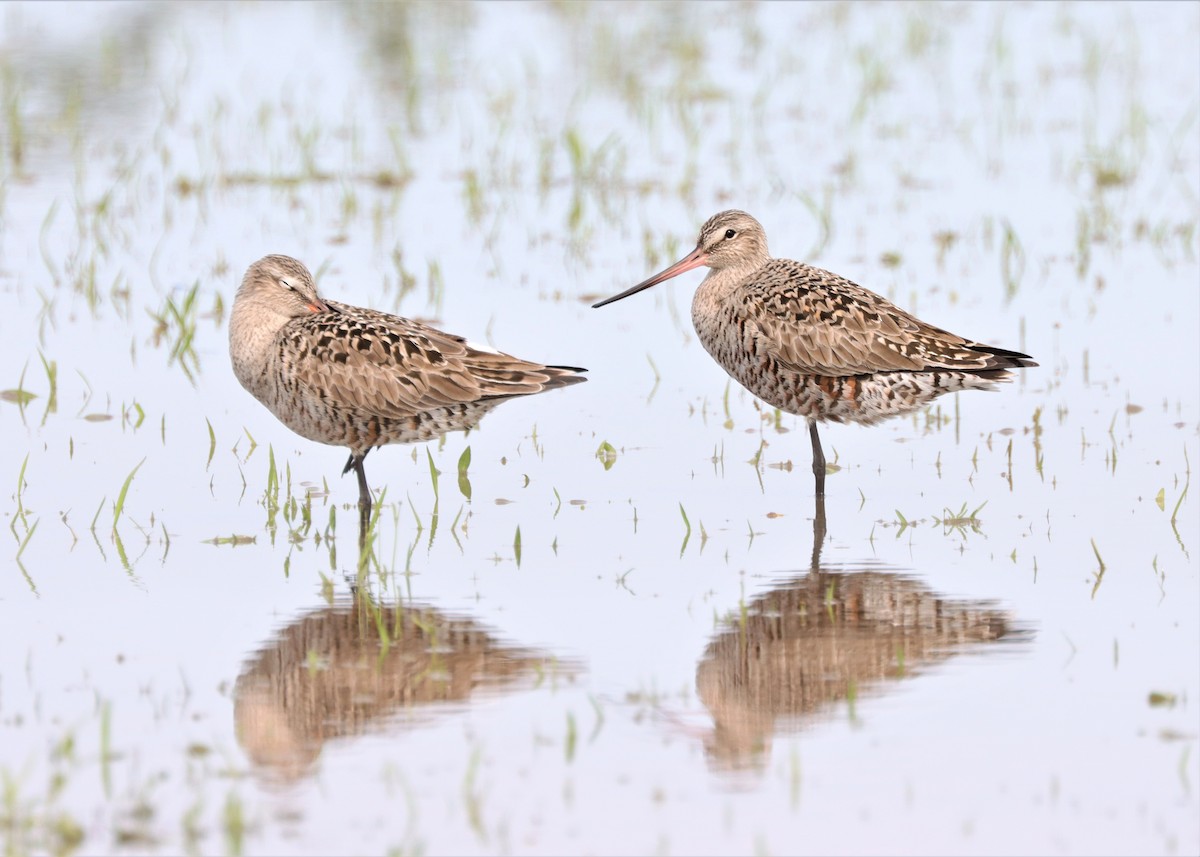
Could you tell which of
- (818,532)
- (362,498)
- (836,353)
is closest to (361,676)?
(362,498)

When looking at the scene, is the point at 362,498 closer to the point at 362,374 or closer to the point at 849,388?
the point at 362,374

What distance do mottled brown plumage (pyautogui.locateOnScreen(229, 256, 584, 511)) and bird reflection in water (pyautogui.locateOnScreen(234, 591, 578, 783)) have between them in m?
1.53

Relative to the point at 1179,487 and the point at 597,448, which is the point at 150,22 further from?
the point at 1179,487

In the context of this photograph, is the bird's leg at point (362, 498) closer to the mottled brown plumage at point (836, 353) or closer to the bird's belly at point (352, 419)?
the bird's belly at point (352, 419)

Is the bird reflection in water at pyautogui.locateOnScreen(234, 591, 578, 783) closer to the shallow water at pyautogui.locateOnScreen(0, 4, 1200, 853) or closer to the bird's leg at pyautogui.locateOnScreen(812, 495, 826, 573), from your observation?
the shallow water at pyautogui.locateOnScreen(0, 4, 1200, 853)

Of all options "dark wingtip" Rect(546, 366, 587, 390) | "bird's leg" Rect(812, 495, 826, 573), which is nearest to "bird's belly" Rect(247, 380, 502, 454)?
"dark wingtip" Rect(546, 366, 587, 390)

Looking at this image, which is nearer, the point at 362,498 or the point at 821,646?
the point at 821,646

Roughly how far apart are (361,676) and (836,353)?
3286 millimetres

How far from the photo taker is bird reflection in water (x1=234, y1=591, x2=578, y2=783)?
634cm

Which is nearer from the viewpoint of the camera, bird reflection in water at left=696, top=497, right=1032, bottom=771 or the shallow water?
the shallow water

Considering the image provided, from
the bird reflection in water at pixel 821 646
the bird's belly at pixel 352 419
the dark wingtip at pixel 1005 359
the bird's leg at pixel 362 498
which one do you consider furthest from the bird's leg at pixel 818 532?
the bird's leg at pixel 362 498

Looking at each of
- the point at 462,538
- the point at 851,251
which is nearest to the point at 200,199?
the point at 851,251

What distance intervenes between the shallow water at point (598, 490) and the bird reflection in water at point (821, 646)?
0.02 m

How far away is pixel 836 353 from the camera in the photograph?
9375 millimetres
